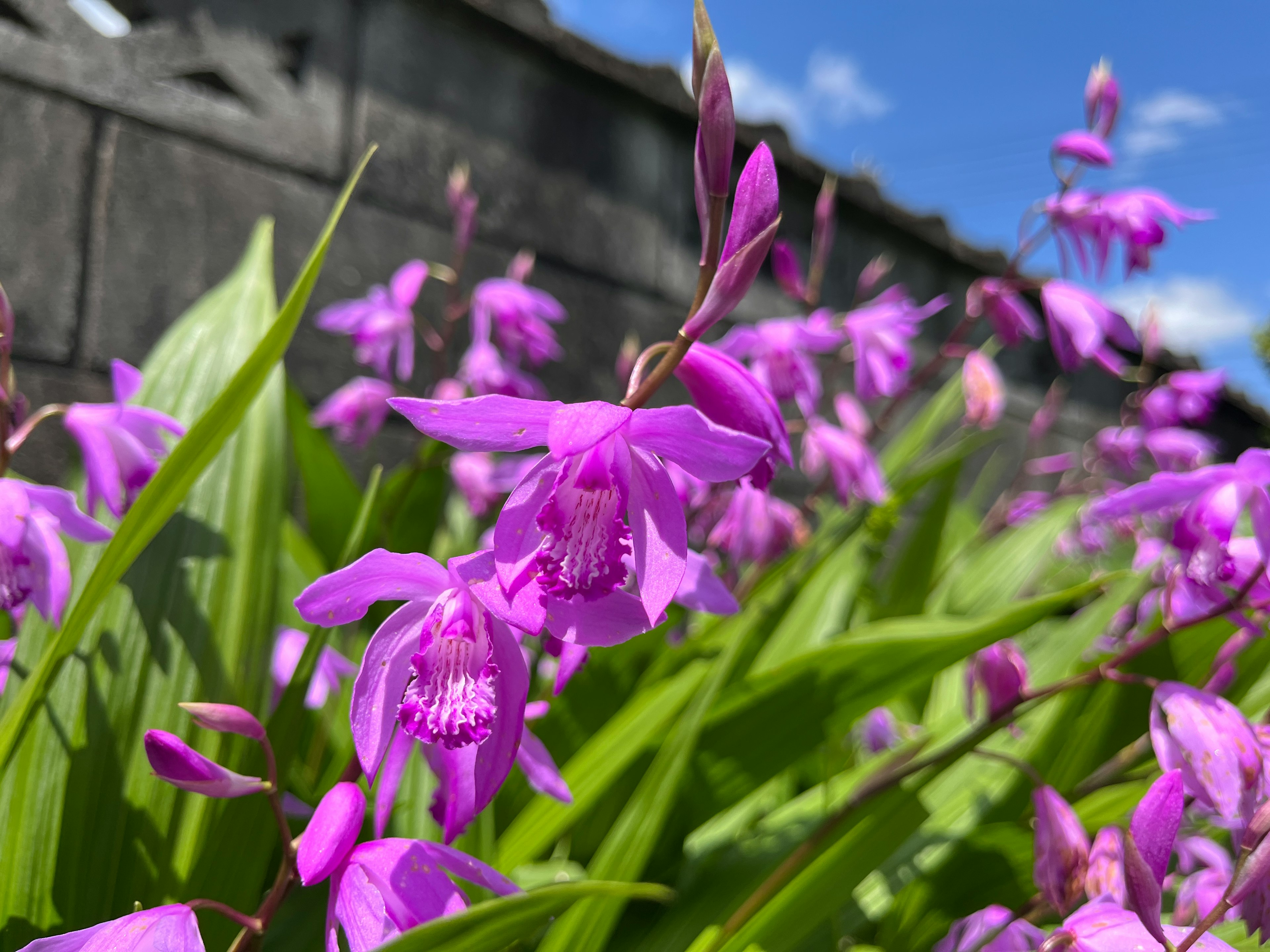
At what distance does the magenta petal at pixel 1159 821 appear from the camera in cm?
38

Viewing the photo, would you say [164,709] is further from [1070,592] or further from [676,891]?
[1070,592]

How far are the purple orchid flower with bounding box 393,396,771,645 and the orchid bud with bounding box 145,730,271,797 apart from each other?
5.5 inches

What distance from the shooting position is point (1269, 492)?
0.57 m

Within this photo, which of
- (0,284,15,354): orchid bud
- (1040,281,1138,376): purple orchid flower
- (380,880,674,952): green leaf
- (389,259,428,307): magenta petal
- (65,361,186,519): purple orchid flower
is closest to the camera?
(380,880,674,952): green leaf

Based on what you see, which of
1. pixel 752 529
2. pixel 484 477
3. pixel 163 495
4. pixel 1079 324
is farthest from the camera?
pixel 484 477

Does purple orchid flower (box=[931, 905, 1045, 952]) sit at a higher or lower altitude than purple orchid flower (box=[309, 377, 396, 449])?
lower

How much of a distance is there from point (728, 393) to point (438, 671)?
185 millimetres

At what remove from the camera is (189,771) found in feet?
1.19

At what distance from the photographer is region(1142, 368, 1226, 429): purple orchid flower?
166 centimetres

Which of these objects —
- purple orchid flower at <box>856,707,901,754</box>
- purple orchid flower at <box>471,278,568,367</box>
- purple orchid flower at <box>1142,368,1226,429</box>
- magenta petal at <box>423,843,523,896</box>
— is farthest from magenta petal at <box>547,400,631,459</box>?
purple orchid flower at <box>1142,368,1226,429</box>

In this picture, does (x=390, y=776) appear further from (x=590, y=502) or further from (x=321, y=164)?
(x=321, y=164)

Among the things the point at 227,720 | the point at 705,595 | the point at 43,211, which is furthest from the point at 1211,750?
the point at 43,211

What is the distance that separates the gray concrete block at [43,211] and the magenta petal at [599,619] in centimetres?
130

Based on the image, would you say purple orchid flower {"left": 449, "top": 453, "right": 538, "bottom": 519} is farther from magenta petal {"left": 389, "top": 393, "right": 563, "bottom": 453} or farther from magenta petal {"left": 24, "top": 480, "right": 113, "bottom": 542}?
magenta petal {"left": 389, "top": 393, "right": 563, "bottom": 453}
